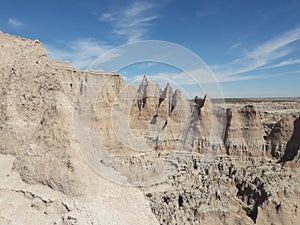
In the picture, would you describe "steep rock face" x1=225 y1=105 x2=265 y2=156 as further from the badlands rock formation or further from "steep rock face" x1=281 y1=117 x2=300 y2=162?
"steep rock face" x1=281 y1=117 x2=300 y2=162

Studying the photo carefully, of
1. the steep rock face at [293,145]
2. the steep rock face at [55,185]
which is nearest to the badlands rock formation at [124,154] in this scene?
the steep rock face at [55,185]

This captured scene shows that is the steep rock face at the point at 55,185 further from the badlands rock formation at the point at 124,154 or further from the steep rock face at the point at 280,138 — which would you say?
the steep rock face at the point at 280,138

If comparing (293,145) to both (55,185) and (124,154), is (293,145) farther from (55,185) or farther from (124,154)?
(55,185)

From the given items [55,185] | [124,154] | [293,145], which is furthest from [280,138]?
[55,185]

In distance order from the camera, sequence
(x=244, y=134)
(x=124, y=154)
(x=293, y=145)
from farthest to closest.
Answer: (x=244, y=134) → (x=293, y=145) → (x=124, y=154)

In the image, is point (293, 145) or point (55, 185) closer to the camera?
point (55, 185)

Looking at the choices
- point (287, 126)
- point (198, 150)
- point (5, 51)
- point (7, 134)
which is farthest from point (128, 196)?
point (287, 126)

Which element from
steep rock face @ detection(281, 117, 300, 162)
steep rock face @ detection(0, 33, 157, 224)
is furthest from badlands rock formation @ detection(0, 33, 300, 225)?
steep rock face @ detection(281, 117, 300, 162)
